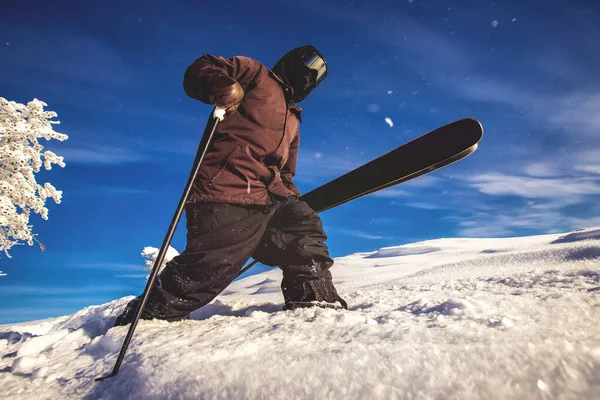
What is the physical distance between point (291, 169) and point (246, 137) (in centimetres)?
68

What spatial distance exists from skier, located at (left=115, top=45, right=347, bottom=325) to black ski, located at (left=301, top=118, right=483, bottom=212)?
560mm

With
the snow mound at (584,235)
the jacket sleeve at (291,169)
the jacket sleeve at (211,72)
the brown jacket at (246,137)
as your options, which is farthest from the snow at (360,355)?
the snow mound at (584,235)

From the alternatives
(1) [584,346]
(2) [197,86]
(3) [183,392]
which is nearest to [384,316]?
(1) [584,346]

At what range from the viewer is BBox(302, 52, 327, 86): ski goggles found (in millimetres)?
2652

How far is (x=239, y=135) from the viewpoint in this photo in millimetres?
2264

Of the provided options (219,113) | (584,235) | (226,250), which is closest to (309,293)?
(226,250)

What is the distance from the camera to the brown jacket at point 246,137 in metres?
2.15

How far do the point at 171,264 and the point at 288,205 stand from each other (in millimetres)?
945

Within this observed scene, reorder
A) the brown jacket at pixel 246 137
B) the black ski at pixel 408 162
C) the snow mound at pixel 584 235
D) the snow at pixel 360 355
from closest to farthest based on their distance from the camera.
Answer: the snow at pixel 360 355 → the brown jacket at pixel 246 137 → the black ski at pixel 408 162 → the snow mound at pixel 584 235

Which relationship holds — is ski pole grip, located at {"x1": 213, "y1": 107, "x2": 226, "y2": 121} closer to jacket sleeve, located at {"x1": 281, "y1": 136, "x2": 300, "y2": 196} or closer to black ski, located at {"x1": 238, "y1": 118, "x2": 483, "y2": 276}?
jacket sleeve, located at {"x1": 281, "y1": 136, "x2": 300, "y2": 196}

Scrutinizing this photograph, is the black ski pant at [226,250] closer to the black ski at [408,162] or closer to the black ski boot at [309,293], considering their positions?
the black ski boot at [309,293]

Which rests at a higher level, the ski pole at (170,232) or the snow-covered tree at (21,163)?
the snow-covered tree at (21,163)

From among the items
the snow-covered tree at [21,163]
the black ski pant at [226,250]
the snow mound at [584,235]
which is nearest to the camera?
the black ski pant at [226,250]

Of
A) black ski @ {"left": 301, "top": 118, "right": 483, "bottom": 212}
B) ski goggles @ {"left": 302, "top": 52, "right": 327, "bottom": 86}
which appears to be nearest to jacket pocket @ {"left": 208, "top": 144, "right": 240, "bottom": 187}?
ski goggles @ {"left": 302, "top": 52, "right": 327, "bottom": 86}
